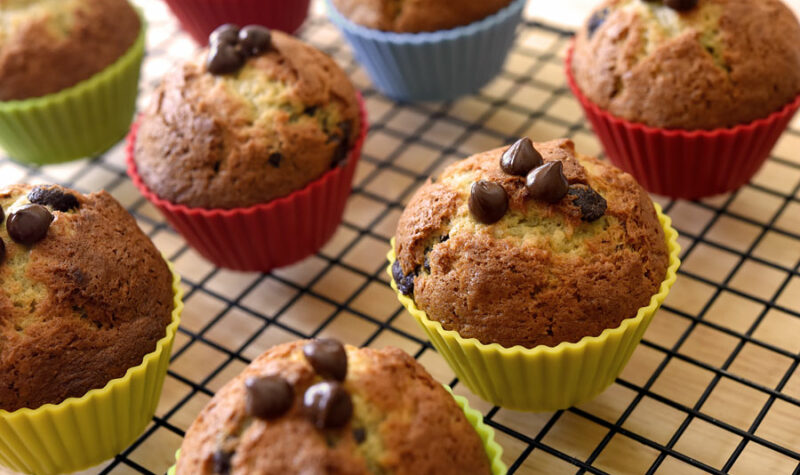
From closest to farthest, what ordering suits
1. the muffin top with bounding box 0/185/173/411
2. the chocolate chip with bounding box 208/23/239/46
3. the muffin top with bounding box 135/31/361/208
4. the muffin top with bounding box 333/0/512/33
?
the muffin top with bounding box 0/185/173/411 → the muffin top with bounding box 135/31/361/208 → the chocolate chip with bounding box 208/23/239/46 → the muffin top with bounding box 333/0/512/33

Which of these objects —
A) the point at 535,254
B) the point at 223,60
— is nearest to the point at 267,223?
the point at 223,60

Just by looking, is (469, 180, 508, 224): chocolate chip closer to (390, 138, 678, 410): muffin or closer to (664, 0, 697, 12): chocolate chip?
(390, 138, 678, 410): muffin

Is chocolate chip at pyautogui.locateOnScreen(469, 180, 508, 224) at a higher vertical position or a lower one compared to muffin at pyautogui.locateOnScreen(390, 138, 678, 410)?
higher

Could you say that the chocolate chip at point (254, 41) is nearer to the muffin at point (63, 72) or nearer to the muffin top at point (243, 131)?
the muffin top at point (243, 131)

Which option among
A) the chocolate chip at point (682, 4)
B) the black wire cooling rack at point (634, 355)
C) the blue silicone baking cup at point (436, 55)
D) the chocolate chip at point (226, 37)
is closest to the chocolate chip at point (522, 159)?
the black wire cooling rack at point (634, 355)

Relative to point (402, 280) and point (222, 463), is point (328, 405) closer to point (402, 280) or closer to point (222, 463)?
point (222, 463)

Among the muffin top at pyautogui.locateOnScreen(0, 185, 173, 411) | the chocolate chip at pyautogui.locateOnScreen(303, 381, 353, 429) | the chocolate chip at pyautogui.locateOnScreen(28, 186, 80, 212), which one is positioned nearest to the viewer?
the chocolate chip at pyautogui.locateOnScreen(303, 381, 353, 429)

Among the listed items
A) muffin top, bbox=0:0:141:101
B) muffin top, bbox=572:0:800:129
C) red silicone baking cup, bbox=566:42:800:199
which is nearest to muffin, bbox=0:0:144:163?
muffin top, bbox=0:0:141:101
